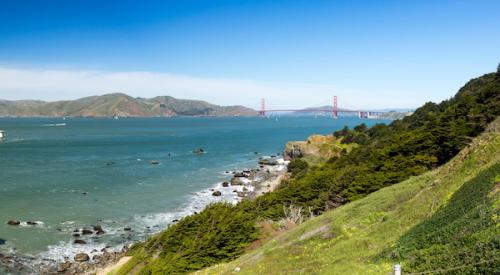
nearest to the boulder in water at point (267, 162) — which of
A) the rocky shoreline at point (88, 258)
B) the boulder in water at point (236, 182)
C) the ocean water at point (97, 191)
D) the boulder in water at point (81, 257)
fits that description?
the ocean water at point (97, 191)

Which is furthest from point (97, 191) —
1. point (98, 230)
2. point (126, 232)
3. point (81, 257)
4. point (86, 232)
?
point (81, 257)

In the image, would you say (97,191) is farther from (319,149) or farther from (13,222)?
(319,149)

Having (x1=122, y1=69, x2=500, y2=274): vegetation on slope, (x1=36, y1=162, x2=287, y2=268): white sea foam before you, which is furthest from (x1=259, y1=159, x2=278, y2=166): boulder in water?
(x1=122, y1=69, x2=500, y2=274): vegetation on slope

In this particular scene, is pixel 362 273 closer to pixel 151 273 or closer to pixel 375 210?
pixel 375 210

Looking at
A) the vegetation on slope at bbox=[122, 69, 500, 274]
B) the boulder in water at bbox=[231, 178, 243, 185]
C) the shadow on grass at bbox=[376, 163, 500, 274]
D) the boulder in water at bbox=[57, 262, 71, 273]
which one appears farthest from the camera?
the boulder in water at bbox=[231, 178, 243, 185]

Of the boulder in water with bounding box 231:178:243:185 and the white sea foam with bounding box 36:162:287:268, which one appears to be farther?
the boulder in water with bounding box 231:178:243:185

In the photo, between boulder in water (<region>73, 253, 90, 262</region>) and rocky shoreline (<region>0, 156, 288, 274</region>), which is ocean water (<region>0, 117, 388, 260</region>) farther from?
boulder in water (<region>73, 253, 90, 262</region>)

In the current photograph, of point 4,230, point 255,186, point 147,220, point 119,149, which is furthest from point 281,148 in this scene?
point 4,230

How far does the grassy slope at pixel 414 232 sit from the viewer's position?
11.6 meters

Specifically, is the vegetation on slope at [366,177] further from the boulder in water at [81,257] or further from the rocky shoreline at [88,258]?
the boulder in water at [81,257]

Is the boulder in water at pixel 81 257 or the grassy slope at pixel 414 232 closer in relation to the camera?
the grassy slope at pixel 414 232

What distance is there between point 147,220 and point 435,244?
1644 inches

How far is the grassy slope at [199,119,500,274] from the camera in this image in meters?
11.6

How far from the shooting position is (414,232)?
15.1 meters
